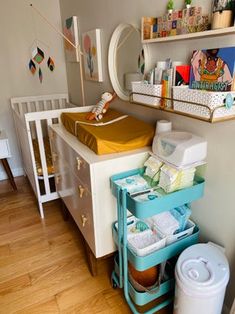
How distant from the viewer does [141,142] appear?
4.32 ft

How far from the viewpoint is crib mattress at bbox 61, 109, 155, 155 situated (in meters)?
1.24

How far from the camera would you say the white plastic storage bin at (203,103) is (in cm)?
91

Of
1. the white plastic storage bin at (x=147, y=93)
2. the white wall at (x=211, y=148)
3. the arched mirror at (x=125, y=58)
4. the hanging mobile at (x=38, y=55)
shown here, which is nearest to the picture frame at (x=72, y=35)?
the hanging mobile at (x=38, y=55)

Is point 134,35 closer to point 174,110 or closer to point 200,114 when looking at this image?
point 174,110

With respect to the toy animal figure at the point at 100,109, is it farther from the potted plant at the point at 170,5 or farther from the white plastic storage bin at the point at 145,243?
the white plastic storage bin at the point at 145,243

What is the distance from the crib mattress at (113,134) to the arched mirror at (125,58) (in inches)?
10.7

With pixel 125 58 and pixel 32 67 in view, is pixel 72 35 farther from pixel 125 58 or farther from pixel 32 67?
pixel 125 58

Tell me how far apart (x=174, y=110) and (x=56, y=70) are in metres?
2.13

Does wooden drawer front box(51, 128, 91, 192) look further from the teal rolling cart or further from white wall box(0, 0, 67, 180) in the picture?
white wall box(0, 0, 67, 180)

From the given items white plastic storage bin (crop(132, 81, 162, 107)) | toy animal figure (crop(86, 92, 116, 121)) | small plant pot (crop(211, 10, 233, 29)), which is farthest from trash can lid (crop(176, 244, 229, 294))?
toy animal figure (crop(86, 92, 116, 121))

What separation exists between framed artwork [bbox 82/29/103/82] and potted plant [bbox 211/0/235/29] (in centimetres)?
121

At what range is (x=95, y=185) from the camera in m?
1.20

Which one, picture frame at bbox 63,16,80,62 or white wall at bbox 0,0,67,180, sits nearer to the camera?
picture frame at bbox 63,16,80,62

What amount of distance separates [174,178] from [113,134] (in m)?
0.45
